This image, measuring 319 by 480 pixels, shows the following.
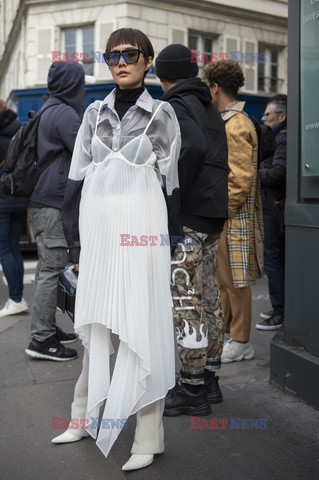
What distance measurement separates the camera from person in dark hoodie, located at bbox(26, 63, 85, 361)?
4.29m

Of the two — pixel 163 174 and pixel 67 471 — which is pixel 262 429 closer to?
pixel 67 471

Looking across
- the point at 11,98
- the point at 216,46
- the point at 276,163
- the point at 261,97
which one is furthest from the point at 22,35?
the point at 276,163

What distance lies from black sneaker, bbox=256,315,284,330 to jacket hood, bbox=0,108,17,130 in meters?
2.98

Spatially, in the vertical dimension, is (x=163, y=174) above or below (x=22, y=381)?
above

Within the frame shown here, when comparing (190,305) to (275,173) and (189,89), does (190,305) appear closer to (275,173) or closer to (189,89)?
(189,89)

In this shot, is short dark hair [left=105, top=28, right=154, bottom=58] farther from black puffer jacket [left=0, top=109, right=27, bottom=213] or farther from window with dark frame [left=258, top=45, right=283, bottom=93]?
window with dark frame [left=258, top=45, right=283, bottom=93]

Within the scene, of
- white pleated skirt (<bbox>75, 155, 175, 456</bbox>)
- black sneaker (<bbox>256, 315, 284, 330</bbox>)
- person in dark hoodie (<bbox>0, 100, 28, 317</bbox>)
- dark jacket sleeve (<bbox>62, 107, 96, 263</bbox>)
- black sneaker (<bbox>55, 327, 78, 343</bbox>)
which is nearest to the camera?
white pleated skirt (<bbox>75, 155, 175, 456</bbox>)

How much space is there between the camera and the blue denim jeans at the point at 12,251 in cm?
568

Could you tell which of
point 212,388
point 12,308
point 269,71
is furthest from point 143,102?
point 269,71

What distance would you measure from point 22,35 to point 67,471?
19.8 m

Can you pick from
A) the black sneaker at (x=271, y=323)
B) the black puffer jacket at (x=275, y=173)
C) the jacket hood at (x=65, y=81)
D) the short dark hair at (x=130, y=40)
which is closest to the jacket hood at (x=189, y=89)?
the short dark hair at (x=130, y=40)

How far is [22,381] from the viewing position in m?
3.97

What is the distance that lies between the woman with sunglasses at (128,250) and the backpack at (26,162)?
1.58 meters

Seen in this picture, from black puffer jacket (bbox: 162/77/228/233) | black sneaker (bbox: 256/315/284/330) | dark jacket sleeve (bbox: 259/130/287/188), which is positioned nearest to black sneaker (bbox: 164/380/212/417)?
black puffer jacket (bbox: 162/77/228/233)
